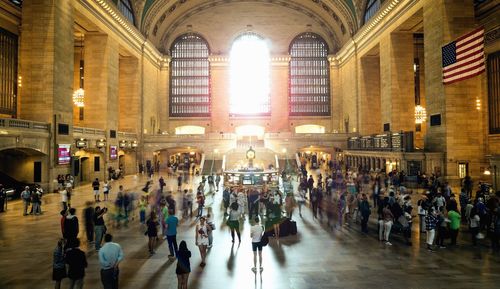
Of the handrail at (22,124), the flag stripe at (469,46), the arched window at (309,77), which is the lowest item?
the handrail at (22,124)

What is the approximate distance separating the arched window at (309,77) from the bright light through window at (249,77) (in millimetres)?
3483

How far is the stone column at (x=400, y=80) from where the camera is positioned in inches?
1071

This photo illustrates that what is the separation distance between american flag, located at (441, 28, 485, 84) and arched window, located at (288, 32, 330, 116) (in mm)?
27239

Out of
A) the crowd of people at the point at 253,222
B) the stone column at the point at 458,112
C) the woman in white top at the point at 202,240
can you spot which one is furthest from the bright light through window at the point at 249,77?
the woman in white top at the point at 202,240

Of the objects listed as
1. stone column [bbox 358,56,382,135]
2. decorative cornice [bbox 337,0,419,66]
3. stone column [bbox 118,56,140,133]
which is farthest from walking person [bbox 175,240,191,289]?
stone column [bbox 358,56,382,135]

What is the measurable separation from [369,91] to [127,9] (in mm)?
24673

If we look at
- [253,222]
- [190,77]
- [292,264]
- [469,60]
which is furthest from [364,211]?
[190,77]

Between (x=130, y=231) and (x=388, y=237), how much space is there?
7.75 meters

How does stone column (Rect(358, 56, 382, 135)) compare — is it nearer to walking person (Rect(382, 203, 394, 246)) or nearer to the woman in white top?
walking person (Rect(382, 203, 394, 246))

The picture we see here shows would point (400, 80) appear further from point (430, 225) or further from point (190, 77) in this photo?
point (190, 77)

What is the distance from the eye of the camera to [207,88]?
4494 cm

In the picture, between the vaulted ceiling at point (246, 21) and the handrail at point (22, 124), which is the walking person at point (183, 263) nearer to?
the handrail at point (22, 124)

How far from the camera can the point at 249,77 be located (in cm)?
4478

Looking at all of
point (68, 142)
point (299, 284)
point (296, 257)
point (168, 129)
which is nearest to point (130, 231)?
point (296, 257)
